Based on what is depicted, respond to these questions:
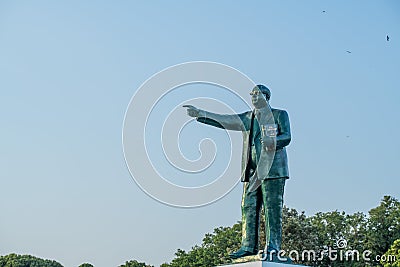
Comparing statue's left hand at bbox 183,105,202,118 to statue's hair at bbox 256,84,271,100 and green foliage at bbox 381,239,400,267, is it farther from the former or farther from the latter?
green foliage at bbox 381,239,400,267

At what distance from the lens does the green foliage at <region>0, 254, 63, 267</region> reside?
128 ft

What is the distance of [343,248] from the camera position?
95.1 feet

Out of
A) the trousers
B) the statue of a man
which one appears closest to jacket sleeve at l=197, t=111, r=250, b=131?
the statue of a man

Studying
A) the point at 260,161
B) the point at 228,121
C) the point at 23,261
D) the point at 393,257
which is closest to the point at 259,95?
the point at 228,121

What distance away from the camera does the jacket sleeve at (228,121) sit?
1033 centimetres

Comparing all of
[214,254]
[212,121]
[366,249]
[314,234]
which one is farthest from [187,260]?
[212,121]

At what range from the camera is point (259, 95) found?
10109mm

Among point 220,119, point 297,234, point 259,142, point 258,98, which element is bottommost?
point 259,142

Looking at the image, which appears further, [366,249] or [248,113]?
[366,249]

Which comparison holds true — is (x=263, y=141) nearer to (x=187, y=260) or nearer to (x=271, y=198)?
(x=271, y=198)

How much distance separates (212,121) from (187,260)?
20.5 metres

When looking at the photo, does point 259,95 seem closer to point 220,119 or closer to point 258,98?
point 258,98

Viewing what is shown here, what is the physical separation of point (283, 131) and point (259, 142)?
0.47 m

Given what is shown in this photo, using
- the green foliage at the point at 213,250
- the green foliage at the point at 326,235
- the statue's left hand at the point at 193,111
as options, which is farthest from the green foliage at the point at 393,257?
the statue's left hand at the point at 193,111
